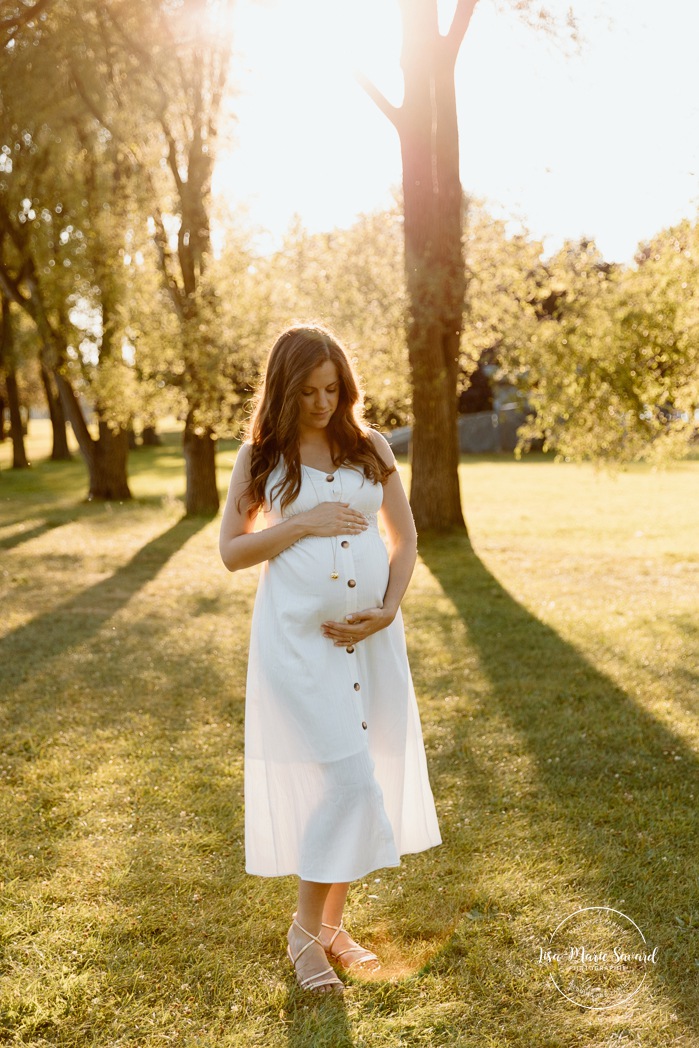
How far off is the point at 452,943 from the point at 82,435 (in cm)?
1687

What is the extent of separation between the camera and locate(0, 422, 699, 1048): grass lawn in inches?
124

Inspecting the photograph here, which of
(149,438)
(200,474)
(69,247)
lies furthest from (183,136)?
(149,438)

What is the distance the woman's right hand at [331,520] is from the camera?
121 inches

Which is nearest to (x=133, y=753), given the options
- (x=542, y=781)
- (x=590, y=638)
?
(x=542, y=781)

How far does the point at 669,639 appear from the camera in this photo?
26.1 ft

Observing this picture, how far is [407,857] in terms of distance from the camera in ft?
14.2

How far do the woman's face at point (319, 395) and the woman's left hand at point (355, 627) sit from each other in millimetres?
683

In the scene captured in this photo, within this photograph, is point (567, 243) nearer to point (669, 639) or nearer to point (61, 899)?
point (669, 639)

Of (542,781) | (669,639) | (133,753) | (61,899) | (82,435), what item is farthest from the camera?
(82,435)

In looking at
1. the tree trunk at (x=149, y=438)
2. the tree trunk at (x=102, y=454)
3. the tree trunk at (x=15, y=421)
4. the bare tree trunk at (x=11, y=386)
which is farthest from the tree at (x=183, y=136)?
the tree trunk at (x=149, y=438)

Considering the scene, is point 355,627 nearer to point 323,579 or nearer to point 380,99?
Answer: point 323,579

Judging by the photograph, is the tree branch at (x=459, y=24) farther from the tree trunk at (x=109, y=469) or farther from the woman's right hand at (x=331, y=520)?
the tree trunk at (x=109, y=469)

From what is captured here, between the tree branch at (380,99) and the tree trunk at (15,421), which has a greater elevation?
the tree branch at (380,99)

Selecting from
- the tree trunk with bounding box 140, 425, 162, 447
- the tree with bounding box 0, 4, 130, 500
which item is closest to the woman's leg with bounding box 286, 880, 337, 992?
the tree with bounding box 0, 4, 130, 500
